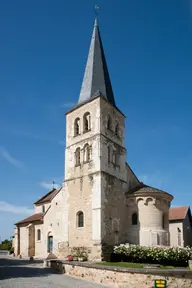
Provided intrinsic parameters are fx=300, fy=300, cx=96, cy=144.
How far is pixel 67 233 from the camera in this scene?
27.3 meters

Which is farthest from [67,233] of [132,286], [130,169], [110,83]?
[110,83]

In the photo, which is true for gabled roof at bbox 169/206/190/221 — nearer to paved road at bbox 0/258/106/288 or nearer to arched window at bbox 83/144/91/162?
arched window at bbox 83/144/91/162

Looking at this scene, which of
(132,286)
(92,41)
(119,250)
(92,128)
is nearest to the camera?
(132,286)

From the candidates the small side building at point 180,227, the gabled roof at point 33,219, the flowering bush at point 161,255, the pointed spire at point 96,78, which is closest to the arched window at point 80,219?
the flowering bush at point 161,255

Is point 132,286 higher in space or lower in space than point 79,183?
lower

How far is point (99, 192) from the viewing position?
2542cm

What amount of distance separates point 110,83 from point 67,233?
15.8 m

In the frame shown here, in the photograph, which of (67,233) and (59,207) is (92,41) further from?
(67,233)

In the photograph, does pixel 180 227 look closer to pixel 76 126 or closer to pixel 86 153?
pixel 86 153

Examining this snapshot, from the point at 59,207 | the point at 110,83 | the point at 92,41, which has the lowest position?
the point at 59,207

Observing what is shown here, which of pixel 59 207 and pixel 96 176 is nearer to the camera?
pixel 96 176

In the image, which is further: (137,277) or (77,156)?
(77,156)

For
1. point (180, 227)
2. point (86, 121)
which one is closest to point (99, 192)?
point (86, 121)

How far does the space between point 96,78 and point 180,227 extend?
67.8 ft
